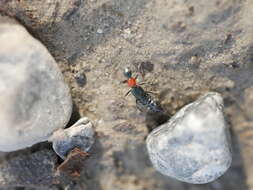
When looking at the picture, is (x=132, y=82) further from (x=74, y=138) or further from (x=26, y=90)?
(x=26, y=90)

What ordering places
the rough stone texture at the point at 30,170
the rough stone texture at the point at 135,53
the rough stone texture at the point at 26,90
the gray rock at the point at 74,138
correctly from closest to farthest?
the rough stone texture at the point at 26,90 < the rough stone texture at the point at 135,53 < the gray rock at the point at 74,138 < the rough stone texture at the point at 30,170

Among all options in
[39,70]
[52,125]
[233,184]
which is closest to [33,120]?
[52,125]

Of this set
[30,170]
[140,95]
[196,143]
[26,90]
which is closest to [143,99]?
[140,95]

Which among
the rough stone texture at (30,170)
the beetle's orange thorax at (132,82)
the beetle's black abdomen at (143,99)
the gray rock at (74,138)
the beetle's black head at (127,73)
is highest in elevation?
the beetle's black head at (127,73)

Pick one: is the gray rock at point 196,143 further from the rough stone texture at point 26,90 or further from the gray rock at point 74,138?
the rough stone texture at point 26,90

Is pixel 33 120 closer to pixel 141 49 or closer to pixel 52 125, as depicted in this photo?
pixel 52 125

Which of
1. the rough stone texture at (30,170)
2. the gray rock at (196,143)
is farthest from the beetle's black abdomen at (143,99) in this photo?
the rough stone texture at (30,170)
